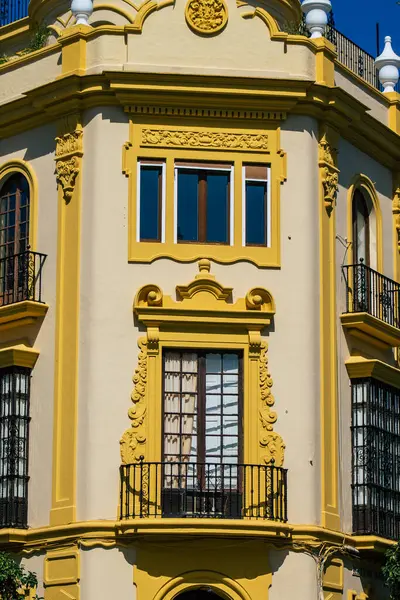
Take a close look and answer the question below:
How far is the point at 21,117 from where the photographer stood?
1345 inches

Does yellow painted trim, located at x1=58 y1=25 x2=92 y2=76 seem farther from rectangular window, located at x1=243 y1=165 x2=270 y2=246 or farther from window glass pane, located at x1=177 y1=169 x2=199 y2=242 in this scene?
rectangular window, located at x1=243 y1=165 x2=270 y2=246

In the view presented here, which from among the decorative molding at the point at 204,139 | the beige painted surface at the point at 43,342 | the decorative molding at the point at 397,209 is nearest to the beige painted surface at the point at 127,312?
the decorative molding at the point at 204,139

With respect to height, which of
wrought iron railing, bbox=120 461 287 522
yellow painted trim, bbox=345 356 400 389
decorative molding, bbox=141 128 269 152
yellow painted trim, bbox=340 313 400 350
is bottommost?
wrought iron railing, bbox=120 461 287 522

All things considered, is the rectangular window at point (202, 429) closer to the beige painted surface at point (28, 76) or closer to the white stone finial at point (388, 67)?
the beige painted surface at point (28, 76)

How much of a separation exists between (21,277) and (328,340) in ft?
19.5

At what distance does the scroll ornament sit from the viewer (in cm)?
3161

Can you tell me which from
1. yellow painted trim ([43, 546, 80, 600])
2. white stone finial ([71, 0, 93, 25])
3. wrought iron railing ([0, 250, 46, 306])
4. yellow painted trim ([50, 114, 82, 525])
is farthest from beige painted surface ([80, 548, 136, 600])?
white stone finial ([71, 0, 93, 25])

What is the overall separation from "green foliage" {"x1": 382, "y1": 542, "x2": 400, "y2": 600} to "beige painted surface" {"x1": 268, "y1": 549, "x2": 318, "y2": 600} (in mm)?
1317

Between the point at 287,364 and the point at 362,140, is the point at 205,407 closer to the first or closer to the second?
the point at 287,364

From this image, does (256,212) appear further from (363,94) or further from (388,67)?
(388,67)

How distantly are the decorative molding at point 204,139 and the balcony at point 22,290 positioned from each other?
3067 mm

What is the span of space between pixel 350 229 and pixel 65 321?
19.8 ft

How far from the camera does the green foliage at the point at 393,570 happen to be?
31078 mm

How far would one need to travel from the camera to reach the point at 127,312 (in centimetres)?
3194
